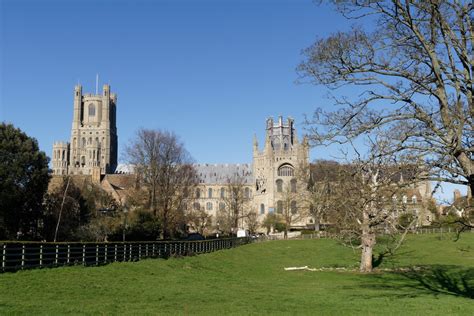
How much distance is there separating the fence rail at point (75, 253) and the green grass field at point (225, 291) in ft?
2.77

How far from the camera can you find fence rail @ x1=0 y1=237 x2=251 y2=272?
65.7 ft

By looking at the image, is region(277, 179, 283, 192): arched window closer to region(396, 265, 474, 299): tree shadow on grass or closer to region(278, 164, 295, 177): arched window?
region(278, 164, 295, 177): arched window

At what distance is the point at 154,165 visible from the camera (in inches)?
2041

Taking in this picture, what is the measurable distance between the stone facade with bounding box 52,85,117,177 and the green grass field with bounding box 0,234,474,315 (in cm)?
13339

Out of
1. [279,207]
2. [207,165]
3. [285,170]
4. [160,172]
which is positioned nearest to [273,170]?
[285,170]

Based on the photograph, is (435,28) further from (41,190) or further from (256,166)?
(256,166)

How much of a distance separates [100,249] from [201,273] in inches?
204

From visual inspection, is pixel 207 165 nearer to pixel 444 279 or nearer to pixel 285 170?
pixel 285 170

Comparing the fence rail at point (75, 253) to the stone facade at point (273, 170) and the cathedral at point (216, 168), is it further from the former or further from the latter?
the stone facade at point (273, 170)

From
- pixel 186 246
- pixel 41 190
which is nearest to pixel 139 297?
pixel 186 246

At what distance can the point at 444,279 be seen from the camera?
26.5 meters

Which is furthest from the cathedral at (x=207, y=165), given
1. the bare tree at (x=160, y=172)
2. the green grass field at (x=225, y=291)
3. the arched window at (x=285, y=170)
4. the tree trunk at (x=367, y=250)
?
the green grass field at (x=225, y=291)

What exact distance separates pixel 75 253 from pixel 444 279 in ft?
58.2

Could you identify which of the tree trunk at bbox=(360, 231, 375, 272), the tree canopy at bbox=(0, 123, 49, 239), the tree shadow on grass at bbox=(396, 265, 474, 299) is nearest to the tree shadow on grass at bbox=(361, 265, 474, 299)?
the tree shadow on grass at bbox=(396, 265, 474, 299)
